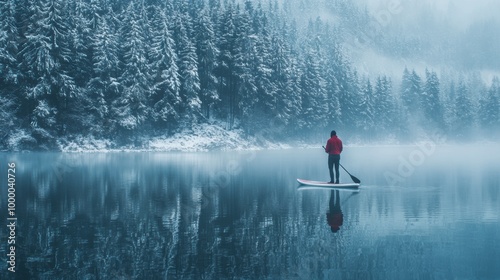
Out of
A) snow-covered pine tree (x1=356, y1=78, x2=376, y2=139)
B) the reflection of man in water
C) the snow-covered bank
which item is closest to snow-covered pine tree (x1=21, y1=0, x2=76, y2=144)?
the snow-covered bank

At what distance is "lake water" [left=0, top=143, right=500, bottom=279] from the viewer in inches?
321

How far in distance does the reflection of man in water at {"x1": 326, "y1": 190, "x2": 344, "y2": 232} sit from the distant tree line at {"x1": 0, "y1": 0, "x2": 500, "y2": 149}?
40451mm

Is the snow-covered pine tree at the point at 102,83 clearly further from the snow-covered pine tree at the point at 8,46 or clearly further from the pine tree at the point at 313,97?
the pine tree at the point at 313,97

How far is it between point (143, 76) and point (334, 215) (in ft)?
159

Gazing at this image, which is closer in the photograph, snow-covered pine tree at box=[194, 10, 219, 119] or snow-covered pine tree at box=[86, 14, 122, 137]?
snow-covered pine tree at box=[86, 14, 122, 137]

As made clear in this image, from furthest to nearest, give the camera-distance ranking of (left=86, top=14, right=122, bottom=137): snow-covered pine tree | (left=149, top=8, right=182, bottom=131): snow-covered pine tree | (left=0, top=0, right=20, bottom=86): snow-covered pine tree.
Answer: (left=149, top=8, right=182, bottom=131): snow-covered pine tree, (left=86, top=14, right=122, bottom=137): snow-covered pine tree, (left=0, top=0, right=20, bottom=86): snow-covered pine tree

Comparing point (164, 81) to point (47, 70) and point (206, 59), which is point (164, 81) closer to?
point (206, 59)

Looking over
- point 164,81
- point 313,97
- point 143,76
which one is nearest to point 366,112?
point 313,97

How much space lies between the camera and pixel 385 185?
21.6m

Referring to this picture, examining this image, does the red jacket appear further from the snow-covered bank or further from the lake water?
the snow-covered bank

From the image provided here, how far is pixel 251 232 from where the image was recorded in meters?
11.1

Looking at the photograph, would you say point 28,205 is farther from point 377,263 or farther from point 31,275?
point 377,263

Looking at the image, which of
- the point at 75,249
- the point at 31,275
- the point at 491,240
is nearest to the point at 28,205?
the point at 75,249

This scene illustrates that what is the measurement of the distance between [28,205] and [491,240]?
13.1 meters
